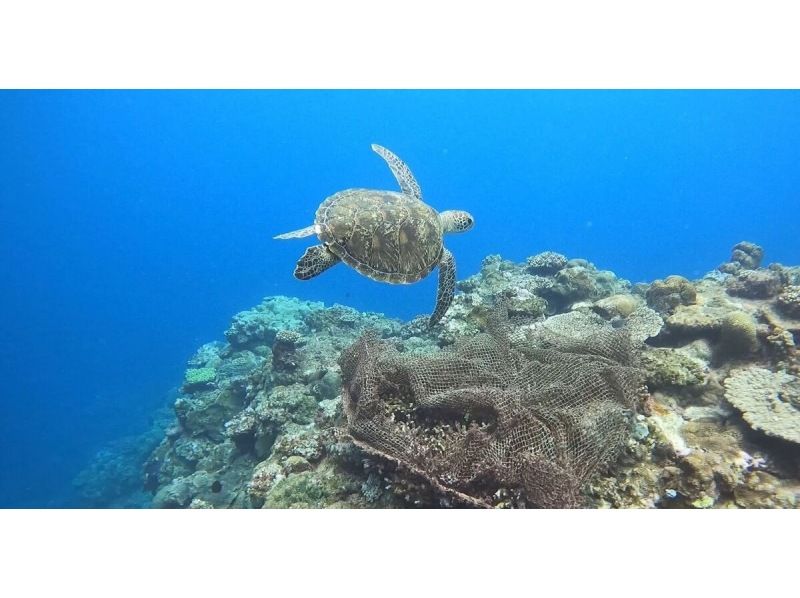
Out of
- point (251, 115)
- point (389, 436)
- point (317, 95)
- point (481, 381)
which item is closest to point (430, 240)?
point (481, 381)

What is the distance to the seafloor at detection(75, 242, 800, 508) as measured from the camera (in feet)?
9.91

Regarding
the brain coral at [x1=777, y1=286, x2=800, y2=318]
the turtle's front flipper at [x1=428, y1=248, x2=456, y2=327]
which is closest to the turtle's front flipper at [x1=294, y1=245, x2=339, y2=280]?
the turtle's front flipper at [x1=428, y1=248, x2=456, y2=327]

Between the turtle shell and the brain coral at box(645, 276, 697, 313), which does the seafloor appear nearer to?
the brain coral at box(645, 276, 697, 313)

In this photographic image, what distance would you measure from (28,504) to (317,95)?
10522 cm

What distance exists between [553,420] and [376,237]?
12.3 ft

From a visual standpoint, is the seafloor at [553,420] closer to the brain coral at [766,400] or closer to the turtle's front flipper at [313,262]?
the brain coral at [766,400]

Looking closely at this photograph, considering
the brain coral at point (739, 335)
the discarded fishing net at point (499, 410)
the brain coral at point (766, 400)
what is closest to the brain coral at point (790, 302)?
the brain coral at point (739, 335)

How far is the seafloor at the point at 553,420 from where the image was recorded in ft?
9.91

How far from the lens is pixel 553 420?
3.15 meters

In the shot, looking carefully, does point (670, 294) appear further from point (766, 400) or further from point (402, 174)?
point (402, 174)

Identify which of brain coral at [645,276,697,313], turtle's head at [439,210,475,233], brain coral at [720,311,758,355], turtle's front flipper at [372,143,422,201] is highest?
turtle's front flipper at [372,143,422,201]

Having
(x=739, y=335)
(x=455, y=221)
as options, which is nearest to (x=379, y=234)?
(x=455, y=221)

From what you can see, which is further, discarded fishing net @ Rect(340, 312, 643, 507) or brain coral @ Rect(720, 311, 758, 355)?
brain coral @ Rect(720, 311, 758, 355)

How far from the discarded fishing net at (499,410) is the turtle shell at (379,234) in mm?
1480
